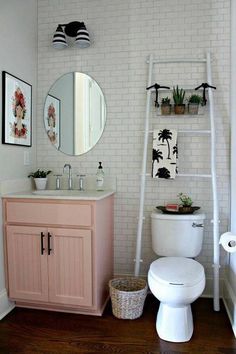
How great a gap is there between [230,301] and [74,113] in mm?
2005

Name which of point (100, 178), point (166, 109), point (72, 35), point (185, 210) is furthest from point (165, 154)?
point (72, 35)

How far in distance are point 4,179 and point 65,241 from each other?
67cm

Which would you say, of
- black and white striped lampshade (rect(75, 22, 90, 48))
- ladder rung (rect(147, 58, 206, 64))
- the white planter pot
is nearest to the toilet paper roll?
ladder rung (rect(147, 58, 206, 64))

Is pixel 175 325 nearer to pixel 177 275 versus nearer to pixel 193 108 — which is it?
pixel 177 275

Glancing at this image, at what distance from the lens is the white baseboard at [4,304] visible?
7.28 ft

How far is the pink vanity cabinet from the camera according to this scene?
7.06 ft

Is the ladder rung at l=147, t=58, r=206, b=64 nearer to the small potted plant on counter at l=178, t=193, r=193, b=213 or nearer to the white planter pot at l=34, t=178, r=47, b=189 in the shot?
the small potted plant on counter at l=178, t=193, r=193, b=213

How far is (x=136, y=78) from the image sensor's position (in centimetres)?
260

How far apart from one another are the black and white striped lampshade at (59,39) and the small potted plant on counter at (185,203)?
1651 millimetres

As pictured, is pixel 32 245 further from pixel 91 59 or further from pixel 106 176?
pixel 91 59

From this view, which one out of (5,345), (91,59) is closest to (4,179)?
(5,345)

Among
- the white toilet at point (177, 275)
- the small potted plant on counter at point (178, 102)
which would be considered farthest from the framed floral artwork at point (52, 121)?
the white toilet at point (177, 275)

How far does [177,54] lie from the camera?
254cm

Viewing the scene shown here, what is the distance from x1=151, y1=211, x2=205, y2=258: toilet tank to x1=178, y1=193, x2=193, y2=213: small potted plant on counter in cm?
7
